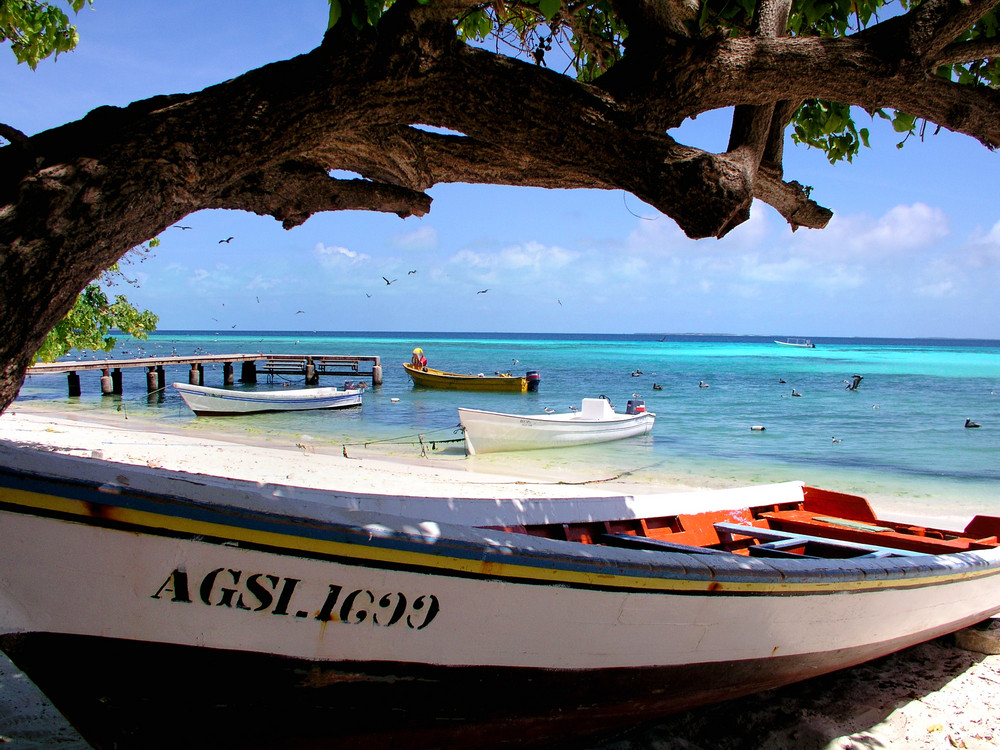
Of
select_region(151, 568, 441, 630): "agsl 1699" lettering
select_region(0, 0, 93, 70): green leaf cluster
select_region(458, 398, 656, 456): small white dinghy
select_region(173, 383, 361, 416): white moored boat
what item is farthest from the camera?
select_region(173, 383, 361, 416): white moored boat

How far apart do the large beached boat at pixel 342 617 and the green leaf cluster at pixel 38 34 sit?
569 centimetres

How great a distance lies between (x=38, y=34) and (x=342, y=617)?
21.7ft

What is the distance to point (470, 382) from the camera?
29.1m

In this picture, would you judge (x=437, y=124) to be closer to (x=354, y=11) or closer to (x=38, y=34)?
(x=354, y=11)

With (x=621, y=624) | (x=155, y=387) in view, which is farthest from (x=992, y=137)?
(x=155, y=387)

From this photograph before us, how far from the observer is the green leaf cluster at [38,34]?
235 inches

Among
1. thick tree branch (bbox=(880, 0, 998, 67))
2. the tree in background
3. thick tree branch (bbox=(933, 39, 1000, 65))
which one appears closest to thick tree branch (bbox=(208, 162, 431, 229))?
the tree in background

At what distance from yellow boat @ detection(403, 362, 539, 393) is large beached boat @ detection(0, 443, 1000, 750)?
25.7 m

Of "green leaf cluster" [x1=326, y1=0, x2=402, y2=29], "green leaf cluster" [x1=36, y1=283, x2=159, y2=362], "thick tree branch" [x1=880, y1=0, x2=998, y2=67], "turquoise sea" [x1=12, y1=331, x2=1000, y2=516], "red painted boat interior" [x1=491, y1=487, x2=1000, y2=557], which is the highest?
"thick tree branch" [x1=880, y1=0, x2=998, y2=67]

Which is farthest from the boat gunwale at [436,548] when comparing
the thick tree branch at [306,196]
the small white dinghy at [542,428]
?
the small white dinghy at [542,428]

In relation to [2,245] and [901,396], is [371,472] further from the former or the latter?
[901,396]

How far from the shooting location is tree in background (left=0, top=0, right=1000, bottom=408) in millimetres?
2160

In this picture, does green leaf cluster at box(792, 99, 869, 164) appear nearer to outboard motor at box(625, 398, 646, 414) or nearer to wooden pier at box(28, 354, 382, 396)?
outboard motor at box(625, 398, 646, 414)

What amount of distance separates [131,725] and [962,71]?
5.94 metres
